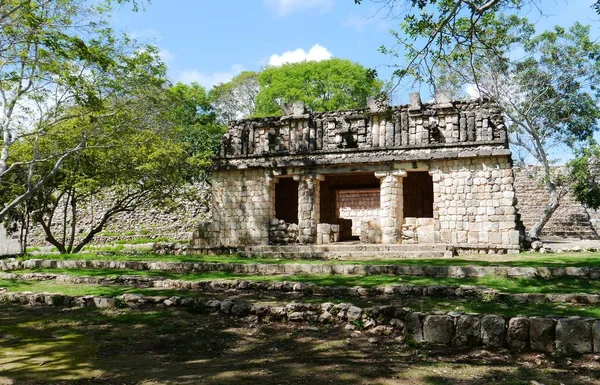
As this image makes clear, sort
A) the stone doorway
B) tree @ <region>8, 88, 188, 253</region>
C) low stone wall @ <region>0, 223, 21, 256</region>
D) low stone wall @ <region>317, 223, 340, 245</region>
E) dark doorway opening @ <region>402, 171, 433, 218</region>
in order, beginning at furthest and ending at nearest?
low stone wall @ <region>0, 223, 21, 256</region> < the stone doorway < dark doorway opening @ <region>402, 171, 433, 218</region> < low stone wall @ <region>317, 223, 340, 245</region> < tree @ <region>8, 88, 188, 253</region>

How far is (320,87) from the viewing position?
37875 millimetres

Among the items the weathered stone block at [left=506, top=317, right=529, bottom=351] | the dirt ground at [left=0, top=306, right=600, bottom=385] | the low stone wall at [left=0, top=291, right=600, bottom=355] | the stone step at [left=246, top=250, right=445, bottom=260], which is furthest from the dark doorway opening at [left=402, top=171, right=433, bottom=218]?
the weathered stone block at [left=506, top=317, right=529, bottom=351]

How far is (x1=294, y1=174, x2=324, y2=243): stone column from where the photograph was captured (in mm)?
17203

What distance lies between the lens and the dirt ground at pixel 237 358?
14.3ft

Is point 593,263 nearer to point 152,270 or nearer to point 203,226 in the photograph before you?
point 152,270

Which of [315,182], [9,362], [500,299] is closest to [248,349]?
[9,362]

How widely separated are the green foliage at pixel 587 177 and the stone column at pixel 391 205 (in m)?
9.88

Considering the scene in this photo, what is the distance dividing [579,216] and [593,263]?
57.9 feet

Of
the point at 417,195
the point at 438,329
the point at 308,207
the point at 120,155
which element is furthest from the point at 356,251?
the point at 120,155

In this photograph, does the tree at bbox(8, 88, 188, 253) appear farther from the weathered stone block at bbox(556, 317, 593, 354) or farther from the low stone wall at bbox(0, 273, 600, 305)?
the weathered stone block at bbox(556, 317, 593, 354)

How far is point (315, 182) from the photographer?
17609 mm

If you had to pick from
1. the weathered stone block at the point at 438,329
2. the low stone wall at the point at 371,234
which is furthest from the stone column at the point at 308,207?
the weathered stone block at the point at 438,329

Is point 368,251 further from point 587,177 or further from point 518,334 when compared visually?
point 587,177

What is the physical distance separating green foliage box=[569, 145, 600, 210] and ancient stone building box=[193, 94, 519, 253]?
7097 mm
